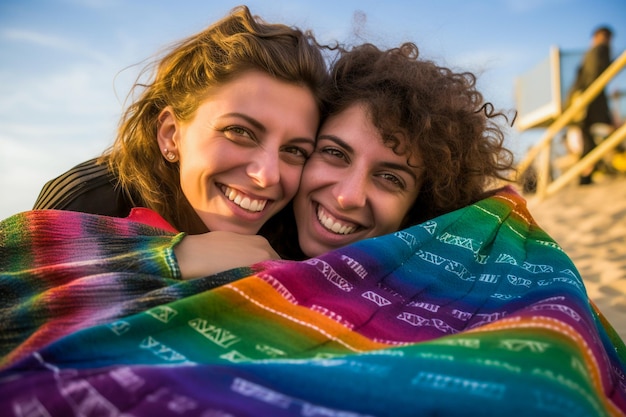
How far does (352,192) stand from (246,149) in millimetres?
494

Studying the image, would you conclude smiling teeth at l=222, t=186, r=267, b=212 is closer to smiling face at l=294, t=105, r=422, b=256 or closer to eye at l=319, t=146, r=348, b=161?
smiling face at l=294, t=105, r=422, b=256

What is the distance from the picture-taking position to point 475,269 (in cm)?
203

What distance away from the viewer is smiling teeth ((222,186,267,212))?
2.28 meters

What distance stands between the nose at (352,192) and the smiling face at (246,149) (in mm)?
239

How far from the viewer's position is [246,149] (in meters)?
2.22

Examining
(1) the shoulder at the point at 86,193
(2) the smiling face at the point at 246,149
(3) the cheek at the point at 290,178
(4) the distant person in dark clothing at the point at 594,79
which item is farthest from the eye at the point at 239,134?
(4) the distant person in dark clothing at the point at 594,79

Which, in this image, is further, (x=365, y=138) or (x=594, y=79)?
(x=594, y=79)

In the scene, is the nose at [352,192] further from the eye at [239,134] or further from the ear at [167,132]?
the ear at [167,132]

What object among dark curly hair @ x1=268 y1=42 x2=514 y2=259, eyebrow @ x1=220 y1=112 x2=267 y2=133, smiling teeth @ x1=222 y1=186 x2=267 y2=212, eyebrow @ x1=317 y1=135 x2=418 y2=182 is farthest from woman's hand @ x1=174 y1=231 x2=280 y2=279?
dark curly hair @ x1=268 y1=42 x2=514 y2=259

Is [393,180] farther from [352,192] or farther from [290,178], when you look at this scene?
[290,178]

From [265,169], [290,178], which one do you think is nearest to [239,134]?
[265,169]

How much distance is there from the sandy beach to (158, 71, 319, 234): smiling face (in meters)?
1.83

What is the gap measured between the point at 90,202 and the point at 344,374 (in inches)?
76.8

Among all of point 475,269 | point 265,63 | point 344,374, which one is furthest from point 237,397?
point 265,63
